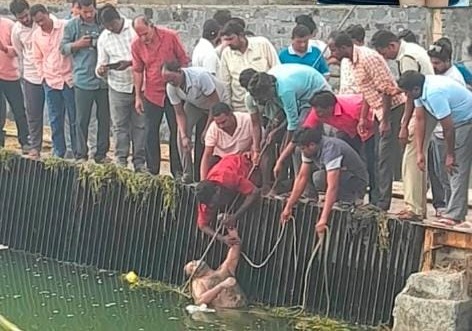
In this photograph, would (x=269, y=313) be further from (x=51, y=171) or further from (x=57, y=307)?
(x=51, y=171)

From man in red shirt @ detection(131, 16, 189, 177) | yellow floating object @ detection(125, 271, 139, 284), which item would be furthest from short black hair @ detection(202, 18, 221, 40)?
yellow floating object @ detection(125, 271, 139, 284)

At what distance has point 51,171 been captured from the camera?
41.1ft

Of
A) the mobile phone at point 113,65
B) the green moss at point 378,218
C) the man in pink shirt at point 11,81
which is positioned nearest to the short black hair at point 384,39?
the green moss at point 378,218

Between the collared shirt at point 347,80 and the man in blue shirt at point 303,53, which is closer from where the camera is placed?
the collared shirt at point 347,80

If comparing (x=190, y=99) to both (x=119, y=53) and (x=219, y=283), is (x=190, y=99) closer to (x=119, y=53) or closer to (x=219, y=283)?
(x=119, y=53)

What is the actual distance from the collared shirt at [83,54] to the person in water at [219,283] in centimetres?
230

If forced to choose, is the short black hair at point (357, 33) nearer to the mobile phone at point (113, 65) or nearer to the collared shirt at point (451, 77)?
the collared shirt at point (451, 77)

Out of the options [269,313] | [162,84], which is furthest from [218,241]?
[162,84]

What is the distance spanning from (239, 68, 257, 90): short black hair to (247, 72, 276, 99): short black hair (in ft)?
0.54

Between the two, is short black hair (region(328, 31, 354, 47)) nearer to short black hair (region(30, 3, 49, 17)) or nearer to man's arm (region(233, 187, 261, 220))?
man's arm (region(233, 187, 261, 220))

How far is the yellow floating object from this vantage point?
1152 cm

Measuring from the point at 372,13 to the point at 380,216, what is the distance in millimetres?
2444

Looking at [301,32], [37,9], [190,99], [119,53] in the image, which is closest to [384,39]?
[301,32]

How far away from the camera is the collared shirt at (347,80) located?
10.1 m
